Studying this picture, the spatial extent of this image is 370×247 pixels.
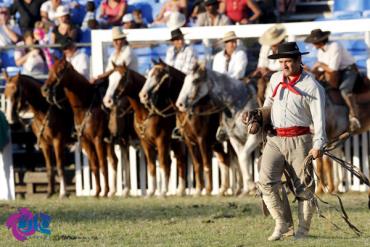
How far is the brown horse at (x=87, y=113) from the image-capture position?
69.0 feet

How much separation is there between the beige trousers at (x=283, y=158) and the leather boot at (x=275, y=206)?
60mm

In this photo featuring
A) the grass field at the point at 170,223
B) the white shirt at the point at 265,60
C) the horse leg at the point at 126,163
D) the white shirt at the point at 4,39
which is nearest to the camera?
the grass field at the point at 170,223

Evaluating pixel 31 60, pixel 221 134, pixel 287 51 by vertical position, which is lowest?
pixel 221 134

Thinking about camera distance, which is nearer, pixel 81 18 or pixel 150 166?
pixel 150 166

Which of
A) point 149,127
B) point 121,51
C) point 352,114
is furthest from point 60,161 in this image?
point 352,114

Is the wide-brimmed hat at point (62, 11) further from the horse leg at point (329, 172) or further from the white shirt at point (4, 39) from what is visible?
the horse leg at point (329, 172)

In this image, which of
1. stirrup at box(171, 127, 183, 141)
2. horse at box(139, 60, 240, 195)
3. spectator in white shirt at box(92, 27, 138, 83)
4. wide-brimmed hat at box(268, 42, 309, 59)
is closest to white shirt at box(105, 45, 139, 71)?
spectator in white shirt at box(92, 27, 138, 83)

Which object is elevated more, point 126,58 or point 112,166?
point 126,58

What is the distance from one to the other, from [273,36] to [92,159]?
4.07 m

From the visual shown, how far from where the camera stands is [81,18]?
954 inches

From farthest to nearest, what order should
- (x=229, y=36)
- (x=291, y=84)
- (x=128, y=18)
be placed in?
(x=128, y=18), (x=229, y=36), (x=291, y=84)

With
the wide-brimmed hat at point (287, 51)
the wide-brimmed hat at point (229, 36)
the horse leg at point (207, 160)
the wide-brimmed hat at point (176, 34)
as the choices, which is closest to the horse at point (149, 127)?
the horse leg at point (207, 160)

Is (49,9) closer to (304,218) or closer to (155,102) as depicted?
(155,102)

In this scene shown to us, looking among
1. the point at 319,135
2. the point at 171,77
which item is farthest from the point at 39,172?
the point at 319,135
